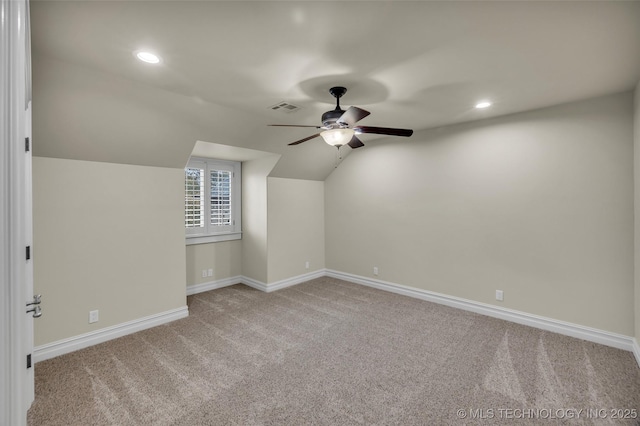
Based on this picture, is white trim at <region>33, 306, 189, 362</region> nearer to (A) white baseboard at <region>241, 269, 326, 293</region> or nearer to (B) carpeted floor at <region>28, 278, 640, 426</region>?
(B) carpeted floor at <region>28, 278, 640, 426</region>

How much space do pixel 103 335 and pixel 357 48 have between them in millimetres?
3673

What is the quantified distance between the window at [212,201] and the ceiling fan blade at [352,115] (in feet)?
9.65

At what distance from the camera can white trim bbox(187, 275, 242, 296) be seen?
15.2 feet

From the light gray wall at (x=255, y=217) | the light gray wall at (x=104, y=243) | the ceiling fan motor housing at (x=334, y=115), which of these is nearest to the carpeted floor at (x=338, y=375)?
the light gray wall at (x=104, y=243)

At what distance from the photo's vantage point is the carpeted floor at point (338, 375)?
206cm

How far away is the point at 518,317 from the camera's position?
3.52 meters

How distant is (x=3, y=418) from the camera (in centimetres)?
104

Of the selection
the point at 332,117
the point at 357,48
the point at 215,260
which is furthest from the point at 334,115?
the point at 215,260

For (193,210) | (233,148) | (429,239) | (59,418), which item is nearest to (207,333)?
(59,418)

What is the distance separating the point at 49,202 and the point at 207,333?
202cm

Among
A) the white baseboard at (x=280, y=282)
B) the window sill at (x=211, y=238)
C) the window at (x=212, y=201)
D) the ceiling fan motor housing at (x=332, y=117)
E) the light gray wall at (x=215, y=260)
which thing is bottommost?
the white baseboard at (x=280, y=282)

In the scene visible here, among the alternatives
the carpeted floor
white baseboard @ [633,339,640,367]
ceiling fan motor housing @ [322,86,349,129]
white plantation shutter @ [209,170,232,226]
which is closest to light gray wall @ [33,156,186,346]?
the carpeted floor

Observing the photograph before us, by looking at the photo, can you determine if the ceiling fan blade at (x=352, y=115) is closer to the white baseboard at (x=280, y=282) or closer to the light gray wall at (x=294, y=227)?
the light gray wall at (x=294, y=227)

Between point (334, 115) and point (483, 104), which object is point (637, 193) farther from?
point (334, 115)
